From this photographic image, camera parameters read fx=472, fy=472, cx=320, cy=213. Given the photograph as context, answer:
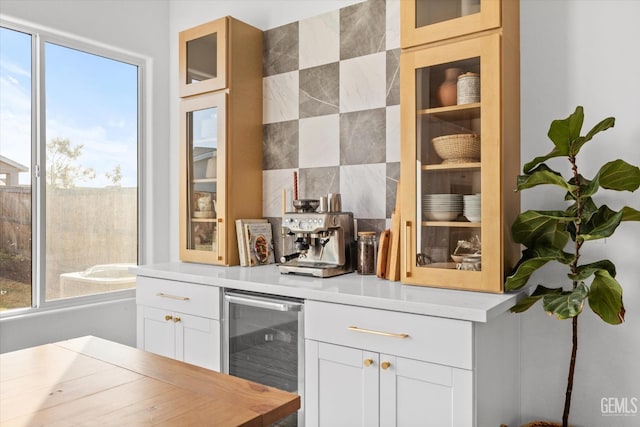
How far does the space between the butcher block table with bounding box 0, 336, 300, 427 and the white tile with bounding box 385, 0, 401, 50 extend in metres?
1.95

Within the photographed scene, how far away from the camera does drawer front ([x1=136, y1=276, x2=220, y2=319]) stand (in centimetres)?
240

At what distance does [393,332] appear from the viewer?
1.77 meters

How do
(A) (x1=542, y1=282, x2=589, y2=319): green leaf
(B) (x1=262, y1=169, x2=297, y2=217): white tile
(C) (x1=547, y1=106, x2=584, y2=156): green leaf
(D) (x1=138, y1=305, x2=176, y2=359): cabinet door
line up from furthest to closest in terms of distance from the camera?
1. (B) (x1=262, y1=169, x2=297, y2=217): white tile
2. (D) (x1=138, y1=305, x2=176, y2=359): cabinet door
3. (C) (x1=547, y1=106, x2=584, y2=156): green leaf
4. (A) (x1=542, y1=282, x2=589, y2=319): green leaf

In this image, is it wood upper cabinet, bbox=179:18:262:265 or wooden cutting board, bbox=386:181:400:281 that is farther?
wood upper cabinet, bbox=179:18:262:265

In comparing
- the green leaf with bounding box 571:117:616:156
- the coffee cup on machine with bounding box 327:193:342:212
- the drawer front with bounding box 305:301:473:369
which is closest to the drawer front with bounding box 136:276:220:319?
the drawer front with bounding box 305:301:473:369

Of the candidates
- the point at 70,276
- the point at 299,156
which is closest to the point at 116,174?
the point at 70,276

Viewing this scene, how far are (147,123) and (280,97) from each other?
1179 millimetres

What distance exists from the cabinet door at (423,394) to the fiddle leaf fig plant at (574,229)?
1.28 feet

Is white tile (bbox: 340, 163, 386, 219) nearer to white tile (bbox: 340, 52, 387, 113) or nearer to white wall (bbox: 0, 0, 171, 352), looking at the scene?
white tile (bbox: 340, 52, 387, 113)

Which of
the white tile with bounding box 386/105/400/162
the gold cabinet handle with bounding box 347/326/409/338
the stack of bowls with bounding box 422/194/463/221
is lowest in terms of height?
the gold cabinet handle with bounding box 347/326/409/338

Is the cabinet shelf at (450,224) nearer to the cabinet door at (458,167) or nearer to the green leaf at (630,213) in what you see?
the cabinet door at (458,167)

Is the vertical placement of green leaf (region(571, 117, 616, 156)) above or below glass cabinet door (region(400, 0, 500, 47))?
below

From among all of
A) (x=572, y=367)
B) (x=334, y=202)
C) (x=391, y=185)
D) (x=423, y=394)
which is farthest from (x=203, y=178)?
(x=572, y=367)

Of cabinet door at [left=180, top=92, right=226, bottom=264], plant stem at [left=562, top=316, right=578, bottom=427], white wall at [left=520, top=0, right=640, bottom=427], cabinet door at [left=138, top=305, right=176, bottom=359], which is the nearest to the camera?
plant stem at [left=562, top=316, right=578, bottom=427]
